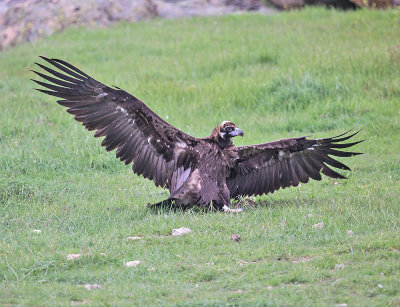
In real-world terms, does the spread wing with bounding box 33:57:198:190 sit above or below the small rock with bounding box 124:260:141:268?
above

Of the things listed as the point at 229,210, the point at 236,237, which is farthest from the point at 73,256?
the point at 229,210

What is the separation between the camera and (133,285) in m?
5.63

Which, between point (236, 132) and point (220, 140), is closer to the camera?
point (236, 132)

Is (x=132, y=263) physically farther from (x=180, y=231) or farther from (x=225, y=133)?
(x=225, y=133)

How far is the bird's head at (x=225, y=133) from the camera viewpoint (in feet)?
27.6

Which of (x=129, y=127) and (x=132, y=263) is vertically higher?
(x=129, y=127)

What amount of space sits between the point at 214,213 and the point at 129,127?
5.07ft

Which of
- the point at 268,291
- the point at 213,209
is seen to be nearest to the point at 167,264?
the point at 268,291

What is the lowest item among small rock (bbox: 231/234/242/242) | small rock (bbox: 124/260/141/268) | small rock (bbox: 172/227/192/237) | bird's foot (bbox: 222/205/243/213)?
bird's foot (bbox: 222/205/243/213)

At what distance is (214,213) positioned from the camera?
783cm

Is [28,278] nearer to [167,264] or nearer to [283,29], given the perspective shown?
[167,264]

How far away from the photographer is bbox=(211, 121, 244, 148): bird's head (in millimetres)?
8398

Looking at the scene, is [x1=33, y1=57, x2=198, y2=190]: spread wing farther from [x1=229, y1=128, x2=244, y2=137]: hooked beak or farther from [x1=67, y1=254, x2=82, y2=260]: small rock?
[x1=67, y1=254, x2=82, y2=260]: small rock

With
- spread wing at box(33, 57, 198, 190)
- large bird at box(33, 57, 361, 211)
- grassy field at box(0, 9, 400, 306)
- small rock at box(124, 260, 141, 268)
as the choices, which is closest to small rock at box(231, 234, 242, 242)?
grassy field at box(0, 9, 400, 306)
